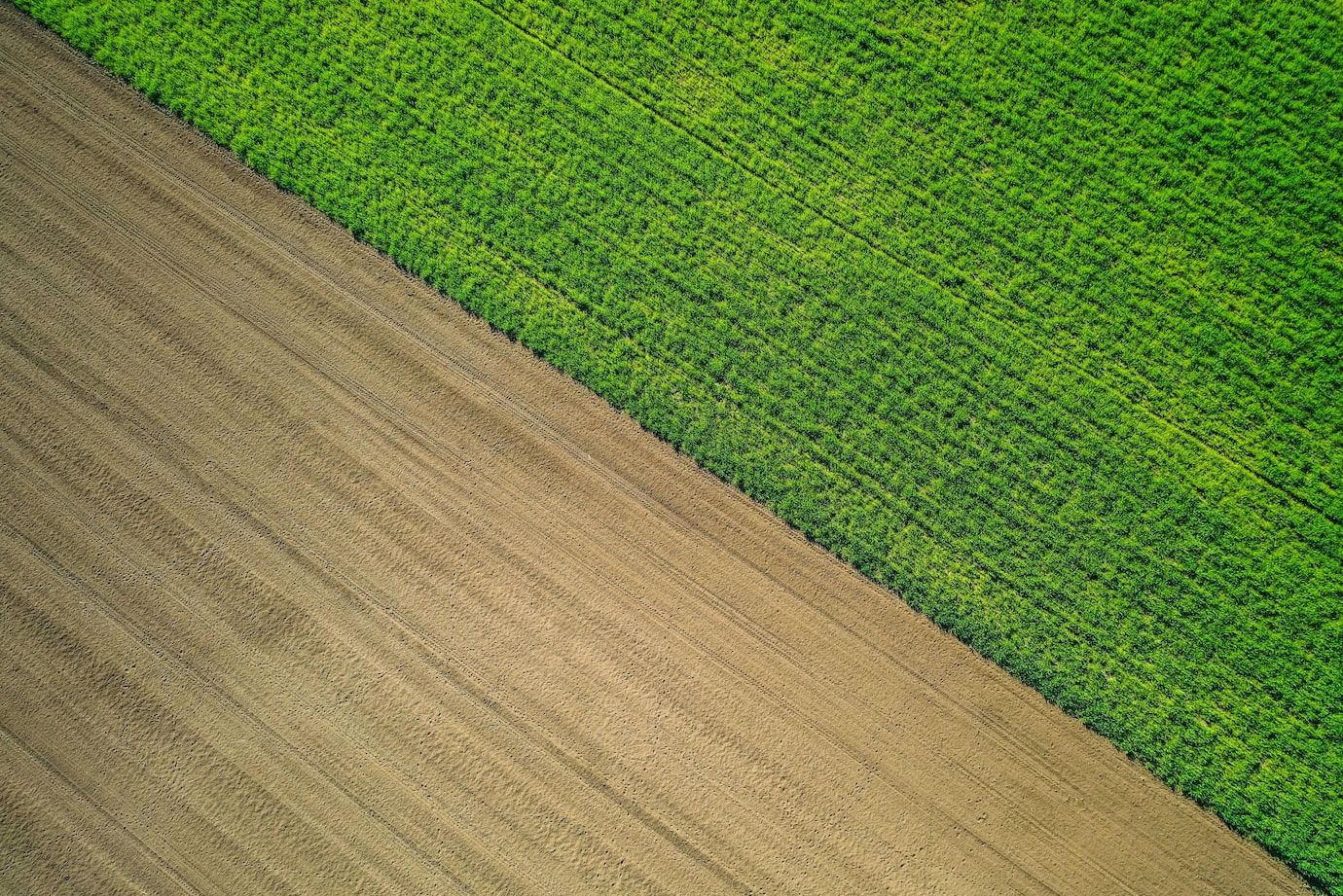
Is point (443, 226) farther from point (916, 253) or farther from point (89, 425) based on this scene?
point (916, 253)

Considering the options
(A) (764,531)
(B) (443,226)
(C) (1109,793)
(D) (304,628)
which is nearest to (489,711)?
(D) (304,628)

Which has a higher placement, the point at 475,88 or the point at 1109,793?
the point at 475,88

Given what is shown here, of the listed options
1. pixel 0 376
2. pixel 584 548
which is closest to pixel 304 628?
pixel 584 548

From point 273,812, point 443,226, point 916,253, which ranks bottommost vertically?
point 273,812

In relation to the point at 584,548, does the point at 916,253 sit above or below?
above

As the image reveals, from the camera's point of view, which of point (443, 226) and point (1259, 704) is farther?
point (443, 226)

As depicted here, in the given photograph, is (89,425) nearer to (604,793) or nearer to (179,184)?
(179,184)
